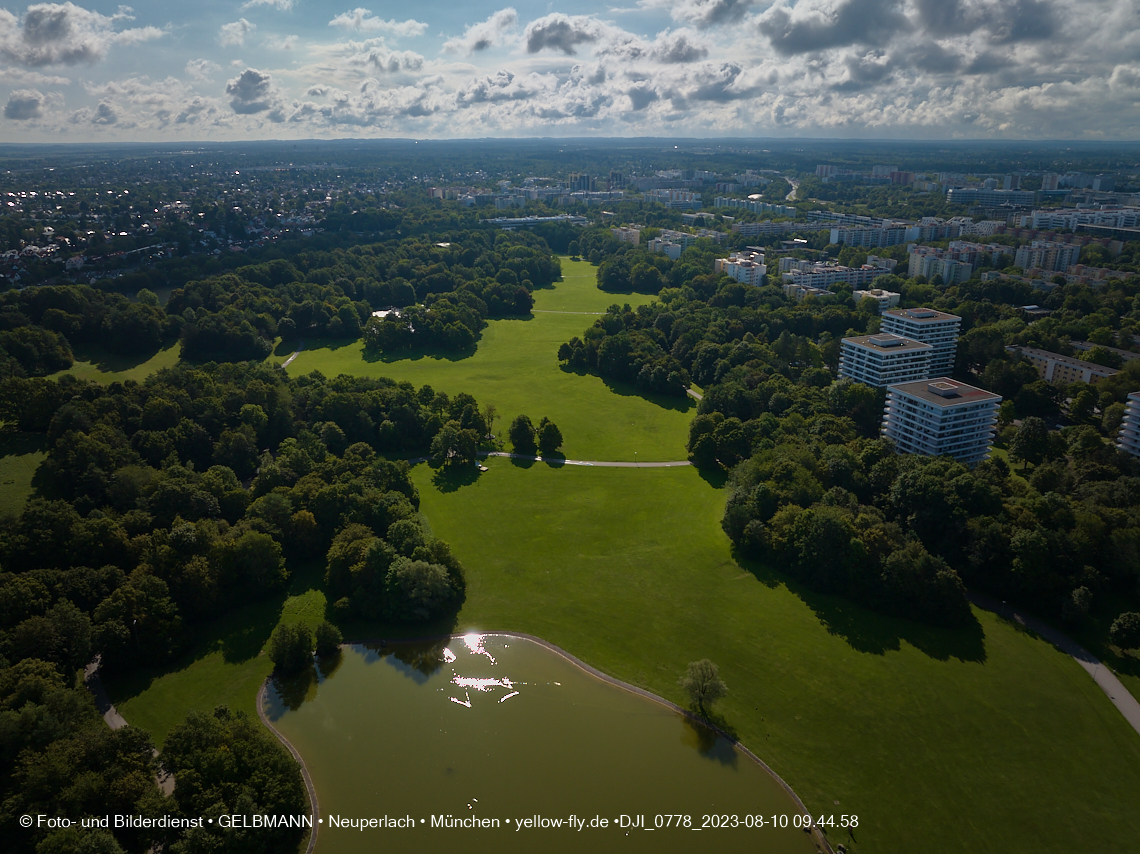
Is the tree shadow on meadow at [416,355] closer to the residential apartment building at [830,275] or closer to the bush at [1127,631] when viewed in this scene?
the residential apartment building at [830,275]

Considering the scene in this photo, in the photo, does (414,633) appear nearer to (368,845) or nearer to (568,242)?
(368,845)

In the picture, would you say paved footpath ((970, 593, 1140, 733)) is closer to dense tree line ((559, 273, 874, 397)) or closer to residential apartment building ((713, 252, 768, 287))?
dense tree line ((559, 273, 874, 397))

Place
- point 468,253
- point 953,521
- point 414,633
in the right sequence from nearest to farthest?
point 414,633
point 953,521
point 468,253

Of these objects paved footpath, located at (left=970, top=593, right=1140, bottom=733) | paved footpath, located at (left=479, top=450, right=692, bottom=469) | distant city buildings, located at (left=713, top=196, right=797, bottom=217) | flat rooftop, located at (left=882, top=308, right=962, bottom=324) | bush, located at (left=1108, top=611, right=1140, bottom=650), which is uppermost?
distant city buildings, located at (left=713, top=196, right=797, bottom=217)

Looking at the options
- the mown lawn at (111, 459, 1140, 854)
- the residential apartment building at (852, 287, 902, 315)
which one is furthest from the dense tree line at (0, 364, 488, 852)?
the residential apartment building at (852, 287, 902, 315)

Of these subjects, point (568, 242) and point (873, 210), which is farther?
point (873, 210)

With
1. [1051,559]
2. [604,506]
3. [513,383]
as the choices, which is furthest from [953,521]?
[513,383]

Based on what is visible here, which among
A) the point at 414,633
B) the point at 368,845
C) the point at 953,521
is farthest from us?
the point at 953,521
